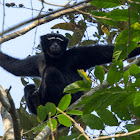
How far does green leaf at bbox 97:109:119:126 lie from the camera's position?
2.89m

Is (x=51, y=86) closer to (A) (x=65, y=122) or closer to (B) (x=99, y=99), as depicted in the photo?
(A) (x=65, y=122)

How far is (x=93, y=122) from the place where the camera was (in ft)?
9.52

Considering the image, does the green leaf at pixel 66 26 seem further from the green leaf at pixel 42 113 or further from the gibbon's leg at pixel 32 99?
the green leaf at pixel 42 113

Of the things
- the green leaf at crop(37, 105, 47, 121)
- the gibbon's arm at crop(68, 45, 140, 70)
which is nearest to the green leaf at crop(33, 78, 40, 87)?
the gibbon's arm at crop(68, 45, 140, 70)

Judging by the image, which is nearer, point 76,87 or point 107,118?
point 76,87

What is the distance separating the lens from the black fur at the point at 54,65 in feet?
22.4

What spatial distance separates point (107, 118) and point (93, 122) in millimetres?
147

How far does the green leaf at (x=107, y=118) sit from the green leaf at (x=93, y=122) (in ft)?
0.15

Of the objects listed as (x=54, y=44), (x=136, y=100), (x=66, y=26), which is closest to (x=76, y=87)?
(x=136, y=100)

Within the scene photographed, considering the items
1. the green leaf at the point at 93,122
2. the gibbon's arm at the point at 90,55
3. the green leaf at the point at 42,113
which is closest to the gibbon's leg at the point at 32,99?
the gibbon's arm at the point at 90,55

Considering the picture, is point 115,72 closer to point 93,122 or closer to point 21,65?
point 93,122

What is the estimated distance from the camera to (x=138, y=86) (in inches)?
105

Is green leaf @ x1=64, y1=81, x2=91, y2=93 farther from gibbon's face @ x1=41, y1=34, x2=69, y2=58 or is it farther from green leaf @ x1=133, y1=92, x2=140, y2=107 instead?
gibbon's face @ x1=41, y1=34, x2=69, y2=58

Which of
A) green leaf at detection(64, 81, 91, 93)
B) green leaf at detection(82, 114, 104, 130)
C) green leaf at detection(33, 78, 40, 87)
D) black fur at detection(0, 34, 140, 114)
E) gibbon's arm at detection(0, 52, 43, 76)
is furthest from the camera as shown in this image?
gibbon's arm at detection(0, 52, 43, 76)
